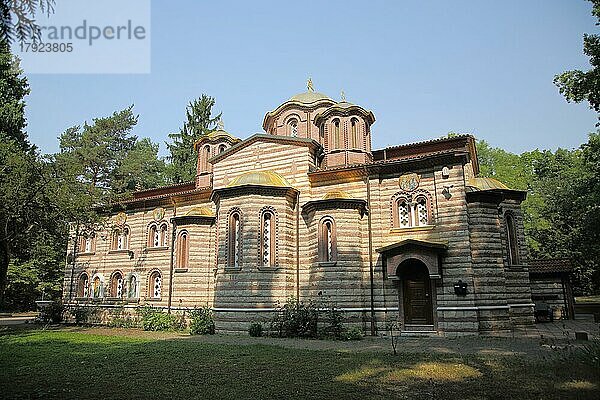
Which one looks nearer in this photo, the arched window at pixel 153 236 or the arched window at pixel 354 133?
the arched window at pixel 354 133

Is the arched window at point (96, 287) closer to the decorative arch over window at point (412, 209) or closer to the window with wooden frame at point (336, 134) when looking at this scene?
the window with wooden frame at point (336, 134)

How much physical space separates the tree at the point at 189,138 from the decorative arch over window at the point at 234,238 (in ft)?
72.5

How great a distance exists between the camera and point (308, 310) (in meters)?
17.6

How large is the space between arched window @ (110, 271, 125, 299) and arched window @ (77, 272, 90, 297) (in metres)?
2.14

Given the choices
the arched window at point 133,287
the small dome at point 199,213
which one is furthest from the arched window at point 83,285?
the small dome at point 199,213

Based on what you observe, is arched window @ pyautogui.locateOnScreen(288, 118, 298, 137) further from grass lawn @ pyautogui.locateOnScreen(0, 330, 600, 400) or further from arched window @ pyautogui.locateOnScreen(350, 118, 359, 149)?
grass lawn @ pyautogui.locateOnScreen(0, 330, 600, 400)

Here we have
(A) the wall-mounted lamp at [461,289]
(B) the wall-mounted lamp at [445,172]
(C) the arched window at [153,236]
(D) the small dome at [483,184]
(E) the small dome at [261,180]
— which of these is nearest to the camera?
(A) the wall-mounted lamp at [461,289]

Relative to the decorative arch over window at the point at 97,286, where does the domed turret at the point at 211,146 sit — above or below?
above

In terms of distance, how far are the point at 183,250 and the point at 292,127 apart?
8892 millimetres

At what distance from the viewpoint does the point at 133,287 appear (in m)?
25.2

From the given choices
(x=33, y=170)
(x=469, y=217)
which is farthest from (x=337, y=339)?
(x=33, y=170)

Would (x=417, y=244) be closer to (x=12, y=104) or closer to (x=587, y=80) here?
(x=587, y=80)

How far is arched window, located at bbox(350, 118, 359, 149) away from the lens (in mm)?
21688

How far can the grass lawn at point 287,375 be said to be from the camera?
24.8ft
